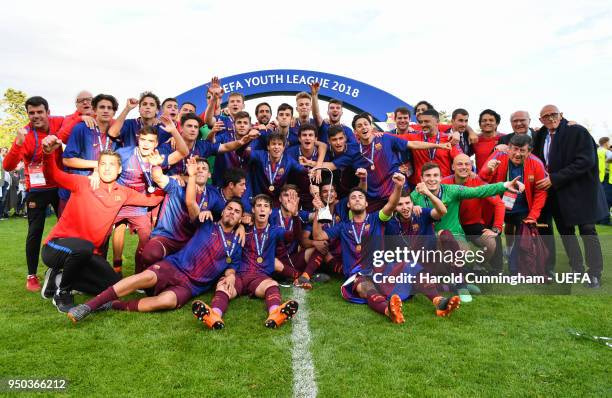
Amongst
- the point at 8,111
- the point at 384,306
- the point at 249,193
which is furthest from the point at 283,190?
the point at 8,111

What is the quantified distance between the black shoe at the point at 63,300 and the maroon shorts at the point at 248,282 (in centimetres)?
149

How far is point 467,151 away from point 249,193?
3.27 metres

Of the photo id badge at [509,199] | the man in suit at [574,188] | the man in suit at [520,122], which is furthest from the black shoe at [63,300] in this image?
the man in suit at [520,122]

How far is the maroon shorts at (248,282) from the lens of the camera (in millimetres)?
4234

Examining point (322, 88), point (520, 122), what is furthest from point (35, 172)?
point (322, 88)

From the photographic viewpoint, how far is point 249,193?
5.49 m

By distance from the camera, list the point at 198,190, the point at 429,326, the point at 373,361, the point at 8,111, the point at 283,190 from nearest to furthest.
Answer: the point at 373,361 → the point at 429,326 → the point at 198,190 → the point at 283,190 → the point at 8,111

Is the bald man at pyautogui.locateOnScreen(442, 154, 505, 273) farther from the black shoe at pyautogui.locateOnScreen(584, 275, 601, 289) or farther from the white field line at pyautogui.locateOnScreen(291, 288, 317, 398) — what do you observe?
the white field line at pyautogui.locateOnScreen(291, 288, 317, 398)

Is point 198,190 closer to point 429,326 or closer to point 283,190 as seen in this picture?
point 283,190

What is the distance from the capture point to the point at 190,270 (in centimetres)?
411

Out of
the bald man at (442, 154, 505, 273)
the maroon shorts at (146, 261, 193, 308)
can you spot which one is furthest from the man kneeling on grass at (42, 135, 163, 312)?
the bald man at (442, 154, 505, 273)

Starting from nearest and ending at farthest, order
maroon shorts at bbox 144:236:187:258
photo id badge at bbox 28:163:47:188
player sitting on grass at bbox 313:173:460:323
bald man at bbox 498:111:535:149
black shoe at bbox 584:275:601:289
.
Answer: player sitting on grass at bbox 313:173:460:323, maroon shorts at bbox 144:236:187:258, photo id badge at bbox 28:163:47:188, black shoe at bbox 584:275:601:289, bald man at bbox 498:111:535:149

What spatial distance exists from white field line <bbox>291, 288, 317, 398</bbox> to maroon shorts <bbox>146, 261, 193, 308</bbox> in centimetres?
107

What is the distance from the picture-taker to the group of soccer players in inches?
154
